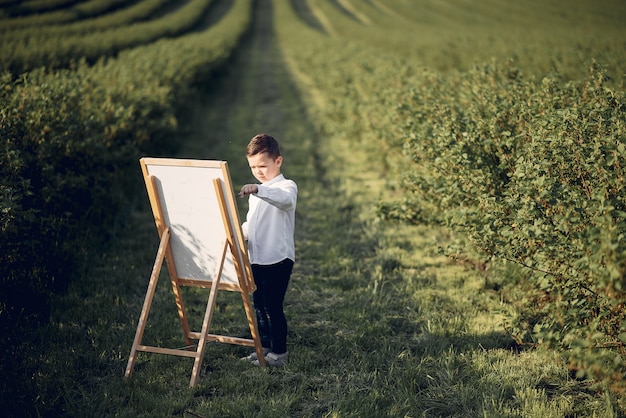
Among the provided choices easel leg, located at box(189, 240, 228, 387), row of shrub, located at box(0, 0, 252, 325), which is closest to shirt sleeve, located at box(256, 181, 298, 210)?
easel leg, located at box(189, 240, 228, 387)

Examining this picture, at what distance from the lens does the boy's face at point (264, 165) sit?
4.01m

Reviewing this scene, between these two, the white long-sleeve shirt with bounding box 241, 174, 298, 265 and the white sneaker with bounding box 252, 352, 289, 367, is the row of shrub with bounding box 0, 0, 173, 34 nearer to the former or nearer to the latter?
the white long-sleeve shirt with bounding box 241, 174, 298, 265

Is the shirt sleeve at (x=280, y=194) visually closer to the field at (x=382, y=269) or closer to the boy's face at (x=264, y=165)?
the boy's face at (x=264, y=165)

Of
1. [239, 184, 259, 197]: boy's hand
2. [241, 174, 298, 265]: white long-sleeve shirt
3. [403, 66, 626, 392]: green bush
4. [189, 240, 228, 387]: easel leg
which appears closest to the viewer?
[403, 66, 626, 392]: green bush

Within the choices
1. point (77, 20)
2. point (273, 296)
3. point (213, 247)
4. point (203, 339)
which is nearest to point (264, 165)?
point (213, 247)

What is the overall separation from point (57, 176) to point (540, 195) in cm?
440

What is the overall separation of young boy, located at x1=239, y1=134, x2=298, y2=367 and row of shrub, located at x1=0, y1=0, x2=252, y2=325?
6.01 feet

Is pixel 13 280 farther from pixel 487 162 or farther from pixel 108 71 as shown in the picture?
pixel 108 71

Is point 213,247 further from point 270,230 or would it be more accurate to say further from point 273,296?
point 273,296

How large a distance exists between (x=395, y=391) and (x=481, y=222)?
162 centimetres

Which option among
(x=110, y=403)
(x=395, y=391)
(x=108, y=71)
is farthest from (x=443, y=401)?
(x=108, y=71)

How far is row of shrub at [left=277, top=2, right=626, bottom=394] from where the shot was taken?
11.1 ft

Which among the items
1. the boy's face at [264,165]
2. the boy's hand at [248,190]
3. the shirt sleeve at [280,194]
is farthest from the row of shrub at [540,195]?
the boy's hand at [248,190]

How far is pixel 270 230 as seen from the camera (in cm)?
409
